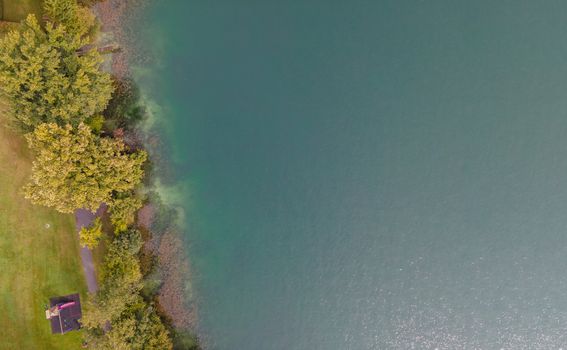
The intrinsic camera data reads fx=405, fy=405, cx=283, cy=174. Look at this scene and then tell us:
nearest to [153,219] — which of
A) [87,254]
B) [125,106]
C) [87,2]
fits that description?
[87,254]

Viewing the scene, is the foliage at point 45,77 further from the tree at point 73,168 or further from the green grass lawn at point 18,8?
the green grass lawn at point 18,8

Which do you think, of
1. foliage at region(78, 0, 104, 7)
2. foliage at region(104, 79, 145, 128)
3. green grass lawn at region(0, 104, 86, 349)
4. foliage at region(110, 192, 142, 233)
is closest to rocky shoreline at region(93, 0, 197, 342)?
foliage at region(104, 79, 145, 128)

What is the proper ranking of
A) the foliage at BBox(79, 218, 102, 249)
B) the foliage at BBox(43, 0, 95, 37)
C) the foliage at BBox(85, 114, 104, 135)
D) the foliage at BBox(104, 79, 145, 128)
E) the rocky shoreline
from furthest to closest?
1. the rocky shoreline
2. the foliage at BBox(104, 79, 145, 128)
3. the foliage at BBox(85, 114, 104, 135)
4. the foliage at BBox(79, 218, 102, 249)
5. the foliage at BBox(43, 0, 95, 37)

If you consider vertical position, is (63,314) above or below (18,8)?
below


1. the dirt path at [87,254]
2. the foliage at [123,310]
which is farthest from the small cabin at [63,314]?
the foliage at [123,310]

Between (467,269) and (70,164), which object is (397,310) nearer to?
(467,269)

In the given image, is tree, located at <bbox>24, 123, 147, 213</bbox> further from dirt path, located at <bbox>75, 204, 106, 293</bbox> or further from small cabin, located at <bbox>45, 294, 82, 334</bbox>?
small cabin, located at <bbox>45, 294, 82, 334</bbox>

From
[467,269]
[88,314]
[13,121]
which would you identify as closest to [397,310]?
[467,269]

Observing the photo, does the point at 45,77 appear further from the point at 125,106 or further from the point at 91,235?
the point at 91,235
